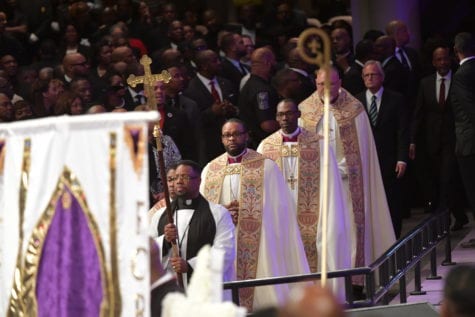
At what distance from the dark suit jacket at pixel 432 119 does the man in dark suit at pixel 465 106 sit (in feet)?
3.69

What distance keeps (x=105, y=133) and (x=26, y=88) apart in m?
10.0

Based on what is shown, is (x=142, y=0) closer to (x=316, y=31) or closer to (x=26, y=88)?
(x=26, y=88)

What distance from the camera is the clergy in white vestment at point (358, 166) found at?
13.9m

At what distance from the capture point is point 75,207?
695 centimetres

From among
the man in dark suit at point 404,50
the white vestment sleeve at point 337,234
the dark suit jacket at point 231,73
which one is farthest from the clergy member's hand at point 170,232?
the dark suit jacket at point 231,73

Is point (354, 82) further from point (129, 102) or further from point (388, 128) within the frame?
point (129, 102)

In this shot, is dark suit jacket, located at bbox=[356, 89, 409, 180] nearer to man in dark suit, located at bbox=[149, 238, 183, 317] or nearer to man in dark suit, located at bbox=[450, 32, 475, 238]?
man in dark suit, located at bbox=[450, 32, 475, 238]

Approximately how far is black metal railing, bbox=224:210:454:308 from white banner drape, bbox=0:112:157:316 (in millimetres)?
3026

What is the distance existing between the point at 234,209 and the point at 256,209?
0.21 m

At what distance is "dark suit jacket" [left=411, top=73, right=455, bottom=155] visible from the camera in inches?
611

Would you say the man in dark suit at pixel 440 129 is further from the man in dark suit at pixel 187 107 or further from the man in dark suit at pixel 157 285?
the man in dark suit at pixel 157 285

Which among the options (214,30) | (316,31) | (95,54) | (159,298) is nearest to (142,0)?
(214,30)

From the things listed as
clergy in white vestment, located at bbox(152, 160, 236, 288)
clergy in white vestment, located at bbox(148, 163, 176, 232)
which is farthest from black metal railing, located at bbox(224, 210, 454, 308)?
clergy in white vestment, located at bbox(148, 163, 176, 232)

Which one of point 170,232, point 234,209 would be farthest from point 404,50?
point 170,232
